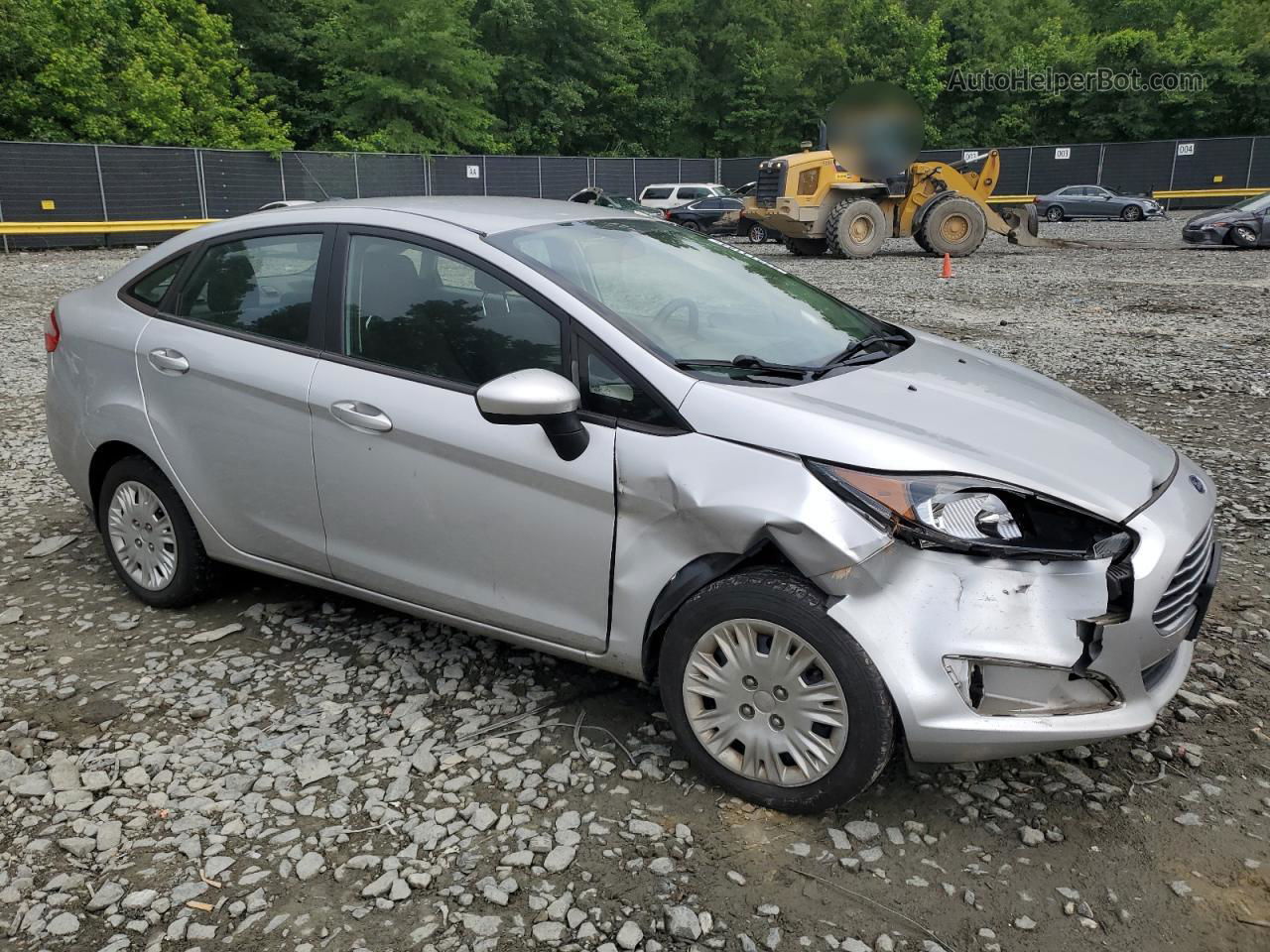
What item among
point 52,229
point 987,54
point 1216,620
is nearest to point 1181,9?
point 987,54

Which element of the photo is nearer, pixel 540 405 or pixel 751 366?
pixel 540 405

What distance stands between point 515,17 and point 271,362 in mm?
44960

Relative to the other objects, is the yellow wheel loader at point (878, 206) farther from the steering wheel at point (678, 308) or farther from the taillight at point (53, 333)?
the steering wheel at point (678, 308)

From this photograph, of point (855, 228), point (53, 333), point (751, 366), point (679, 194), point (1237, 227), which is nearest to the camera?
point (751, 366)

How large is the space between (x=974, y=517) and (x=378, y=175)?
31.5 m

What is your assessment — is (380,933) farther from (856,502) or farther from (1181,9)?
(1181,9)

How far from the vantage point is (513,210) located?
3.71 meters

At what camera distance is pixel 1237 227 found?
2088cm

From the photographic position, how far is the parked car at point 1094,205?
106 ft

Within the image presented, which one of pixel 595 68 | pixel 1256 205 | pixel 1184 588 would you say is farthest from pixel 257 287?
pixel 595 68

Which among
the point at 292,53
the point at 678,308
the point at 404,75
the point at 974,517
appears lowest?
the point at 974,517

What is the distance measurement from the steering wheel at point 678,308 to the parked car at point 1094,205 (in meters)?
33.0

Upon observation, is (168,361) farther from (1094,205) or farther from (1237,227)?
(1094,205)

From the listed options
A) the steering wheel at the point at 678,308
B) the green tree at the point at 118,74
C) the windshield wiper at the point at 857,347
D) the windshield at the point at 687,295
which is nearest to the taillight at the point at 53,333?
the windshield at the point at 687,295
